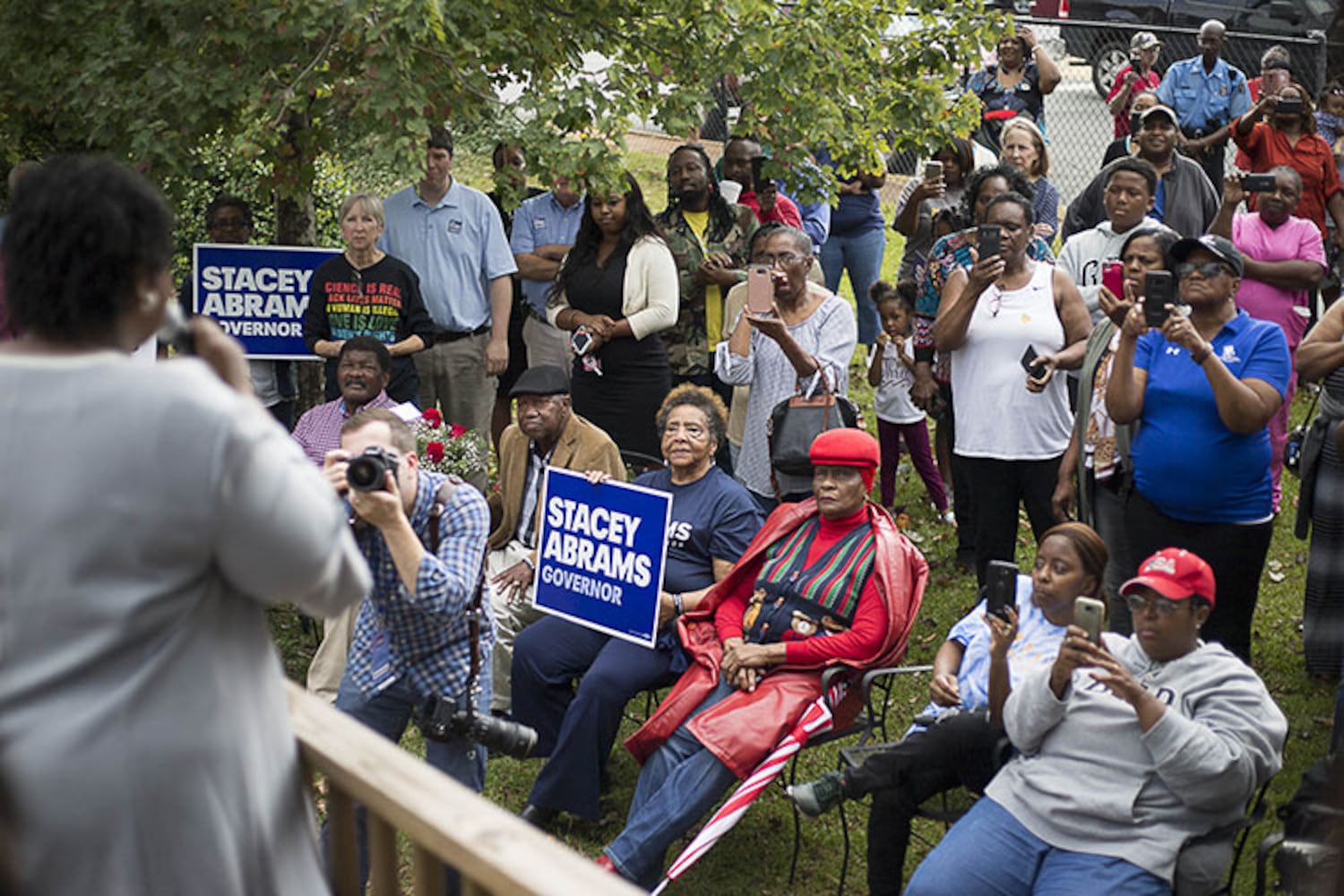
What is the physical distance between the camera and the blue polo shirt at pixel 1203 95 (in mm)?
12609

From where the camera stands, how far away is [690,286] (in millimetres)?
8781

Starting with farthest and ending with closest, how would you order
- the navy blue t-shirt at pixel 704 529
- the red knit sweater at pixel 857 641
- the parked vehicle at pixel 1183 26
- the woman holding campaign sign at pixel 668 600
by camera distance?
the parked vehicle at pixel 1183 26, the navy blue t-shirt at pixel 704 529, the woman holding campaign sign at pixel 668 600, the red knit sweater at pixel 857 641

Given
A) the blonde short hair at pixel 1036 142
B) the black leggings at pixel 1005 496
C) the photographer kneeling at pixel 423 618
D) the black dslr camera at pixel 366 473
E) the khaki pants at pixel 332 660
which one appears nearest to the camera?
the black dslr camera at pixel 366 473

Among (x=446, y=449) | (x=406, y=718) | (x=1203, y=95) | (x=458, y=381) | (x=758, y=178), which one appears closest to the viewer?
(x=406, y=718)

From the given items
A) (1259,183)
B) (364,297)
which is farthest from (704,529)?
(1259,183)

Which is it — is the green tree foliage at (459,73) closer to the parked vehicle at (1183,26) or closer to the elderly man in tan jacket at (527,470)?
the elderly man in tan jacket at (527,470)

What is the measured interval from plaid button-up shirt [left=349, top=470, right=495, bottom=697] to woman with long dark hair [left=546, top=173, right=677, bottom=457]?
11.6ft

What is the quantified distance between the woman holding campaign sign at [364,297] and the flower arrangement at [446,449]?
592 mm

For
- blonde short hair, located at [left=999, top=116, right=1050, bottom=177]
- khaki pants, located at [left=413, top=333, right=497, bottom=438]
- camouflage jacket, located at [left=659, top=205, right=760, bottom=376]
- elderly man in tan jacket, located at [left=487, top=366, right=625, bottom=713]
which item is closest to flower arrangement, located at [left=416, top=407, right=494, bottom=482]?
elderly man in tan jacket, located at [left=487, top=366, right=625, bottom=713]

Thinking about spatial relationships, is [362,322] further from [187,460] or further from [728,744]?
[187,460]

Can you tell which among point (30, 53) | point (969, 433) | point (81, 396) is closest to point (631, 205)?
point (969, 433)

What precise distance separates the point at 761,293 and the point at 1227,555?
7.74 ft

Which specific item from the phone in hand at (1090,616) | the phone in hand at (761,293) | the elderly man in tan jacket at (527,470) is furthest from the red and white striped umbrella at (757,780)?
the phone in hand at (761,293)

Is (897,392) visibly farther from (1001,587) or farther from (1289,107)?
(1001,587)
